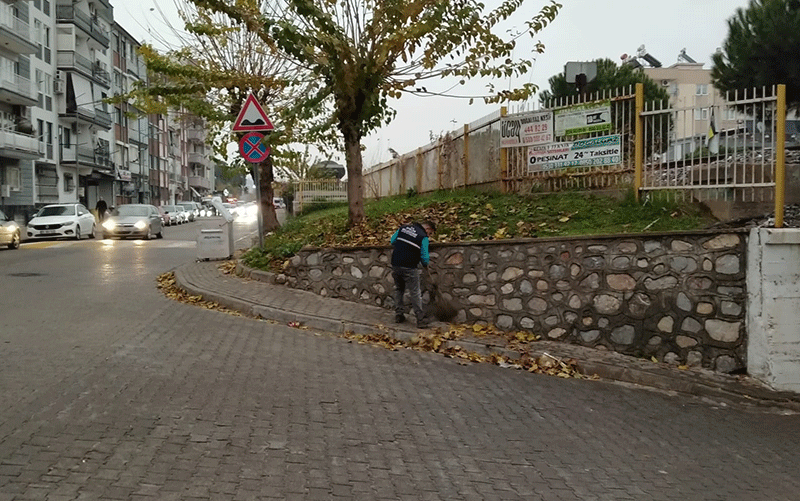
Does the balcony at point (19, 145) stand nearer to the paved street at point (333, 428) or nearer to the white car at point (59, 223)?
the white car at point (59, 223)

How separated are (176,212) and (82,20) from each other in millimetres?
14449

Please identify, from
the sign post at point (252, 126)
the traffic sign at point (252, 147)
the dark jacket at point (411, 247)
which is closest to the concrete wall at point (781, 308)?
the dark jacket at point (411, 247)

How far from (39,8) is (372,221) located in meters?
39.3

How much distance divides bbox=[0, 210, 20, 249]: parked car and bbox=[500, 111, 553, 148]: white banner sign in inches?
646

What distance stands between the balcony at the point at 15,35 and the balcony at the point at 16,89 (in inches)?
53.8

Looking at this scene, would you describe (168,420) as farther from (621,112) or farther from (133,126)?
(133,126)

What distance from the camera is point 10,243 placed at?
21.9 metres

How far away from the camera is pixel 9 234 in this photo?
2184cm

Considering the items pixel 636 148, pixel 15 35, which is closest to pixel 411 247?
pixel 636 148

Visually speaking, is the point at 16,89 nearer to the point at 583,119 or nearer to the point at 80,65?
the point at 80,65

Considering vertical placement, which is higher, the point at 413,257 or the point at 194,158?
the point at 194,158

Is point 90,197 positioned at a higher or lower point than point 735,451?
higher

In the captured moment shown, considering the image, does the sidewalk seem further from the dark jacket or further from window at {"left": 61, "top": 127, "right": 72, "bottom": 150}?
window at {"left": 61, "top": 127, "right": 72, "bottom": 150}

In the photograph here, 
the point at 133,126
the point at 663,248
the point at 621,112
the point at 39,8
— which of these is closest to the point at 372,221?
the point at 621,112
